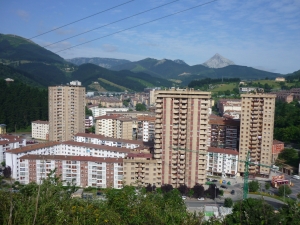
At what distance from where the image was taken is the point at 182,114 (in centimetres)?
720

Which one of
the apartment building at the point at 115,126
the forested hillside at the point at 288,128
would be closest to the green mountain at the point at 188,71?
the forested hillside at the point at 288,128

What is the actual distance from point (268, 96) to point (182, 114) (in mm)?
3361

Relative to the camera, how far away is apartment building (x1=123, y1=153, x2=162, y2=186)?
7010 mm

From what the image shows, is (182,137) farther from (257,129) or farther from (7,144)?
(7,144)

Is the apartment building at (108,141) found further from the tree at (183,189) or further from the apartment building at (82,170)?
the tree at (183,189)

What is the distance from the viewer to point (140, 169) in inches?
277

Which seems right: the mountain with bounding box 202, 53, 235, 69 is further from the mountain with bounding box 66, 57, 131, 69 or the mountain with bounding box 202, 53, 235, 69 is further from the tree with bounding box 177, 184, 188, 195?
the tree with bounding box 177, 184, 188, 195

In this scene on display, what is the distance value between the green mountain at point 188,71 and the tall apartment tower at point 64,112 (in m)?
47.5

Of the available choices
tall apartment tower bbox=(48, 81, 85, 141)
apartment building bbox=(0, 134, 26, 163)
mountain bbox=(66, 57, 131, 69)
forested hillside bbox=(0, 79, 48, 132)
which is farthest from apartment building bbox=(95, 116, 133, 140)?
mountain bbox=(66, 57, 131, 69)

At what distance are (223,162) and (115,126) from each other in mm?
5594

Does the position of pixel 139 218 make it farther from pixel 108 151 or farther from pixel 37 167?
pixel 108 151

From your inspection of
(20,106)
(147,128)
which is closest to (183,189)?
(147,128)

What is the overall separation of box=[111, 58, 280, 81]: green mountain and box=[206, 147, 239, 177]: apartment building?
1952 inches

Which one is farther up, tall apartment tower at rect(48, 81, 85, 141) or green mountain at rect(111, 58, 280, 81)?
green mountain at rect(111, 58, 280, 81)
